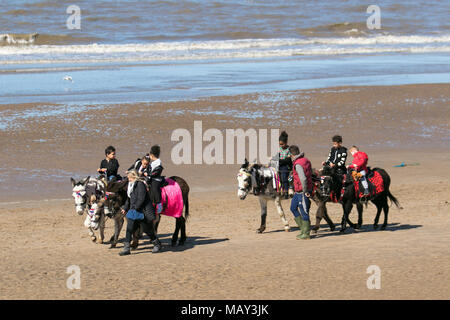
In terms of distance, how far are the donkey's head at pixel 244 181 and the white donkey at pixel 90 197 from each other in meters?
2.60

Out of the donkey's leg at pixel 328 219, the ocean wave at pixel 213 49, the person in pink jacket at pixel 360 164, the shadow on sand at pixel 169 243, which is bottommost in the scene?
the shadow on sand at pixel 169 243

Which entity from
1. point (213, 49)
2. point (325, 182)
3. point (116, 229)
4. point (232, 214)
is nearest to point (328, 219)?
point (325, 182)

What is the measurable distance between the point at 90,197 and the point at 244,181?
2958 millimetres

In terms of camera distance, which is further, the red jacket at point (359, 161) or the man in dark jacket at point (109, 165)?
the red jacket at point (359, 161)

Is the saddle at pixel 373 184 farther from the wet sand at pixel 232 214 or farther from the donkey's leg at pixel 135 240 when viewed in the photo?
the donkey's leg at pixel 135 240

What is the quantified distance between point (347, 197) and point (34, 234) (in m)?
6.33

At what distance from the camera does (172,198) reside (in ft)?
42.6

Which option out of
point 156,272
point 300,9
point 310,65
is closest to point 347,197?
point 156,272

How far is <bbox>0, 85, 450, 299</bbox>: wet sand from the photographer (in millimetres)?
10312

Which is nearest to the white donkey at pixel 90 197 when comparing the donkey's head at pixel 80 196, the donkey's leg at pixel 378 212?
the donkey's head at pixel 80 196

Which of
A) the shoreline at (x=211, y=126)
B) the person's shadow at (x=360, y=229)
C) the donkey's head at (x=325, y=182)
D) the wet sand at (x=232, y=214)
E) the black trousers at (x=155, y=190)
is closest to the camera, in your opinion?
the wet sand at (x=232, y=214)

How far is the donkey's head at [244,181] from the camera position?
14.0 metres

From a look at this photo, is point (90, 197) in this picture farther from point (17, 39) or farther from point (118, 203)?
point (17, 39)

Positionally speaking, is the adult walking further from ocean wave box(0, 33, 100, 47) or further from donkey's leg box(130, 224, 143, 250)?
ocean wave box(0, 33, 100, 47)
